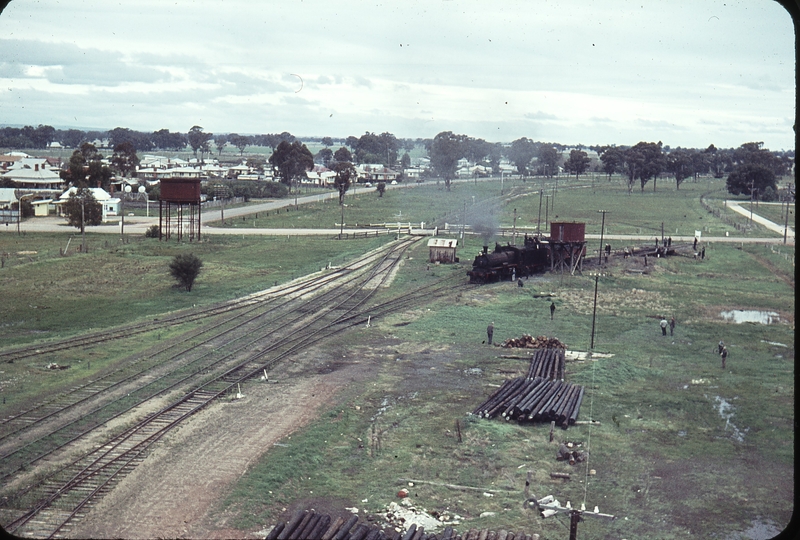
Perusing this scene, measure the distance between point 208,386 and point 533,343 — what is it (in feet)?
39.9

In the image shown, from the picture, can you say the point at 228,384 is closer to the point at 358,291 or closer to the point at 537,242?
the point at 358,291

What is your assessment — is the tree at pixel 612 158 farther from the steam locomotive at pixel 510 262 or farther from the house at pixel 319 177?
the steam locomotive at pixel 510 262

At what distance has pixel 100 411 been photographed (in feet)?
63.5

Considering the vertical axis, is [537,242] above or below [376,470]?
above

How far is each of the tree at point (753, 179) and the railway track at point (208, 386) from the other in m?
79.6

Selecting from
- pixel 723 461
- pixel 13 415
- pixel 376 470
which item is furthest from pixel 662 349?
pixel 13 415

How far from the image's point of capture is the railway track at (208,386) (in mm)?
14078

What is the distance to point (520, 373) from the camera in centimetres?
Result: 2473

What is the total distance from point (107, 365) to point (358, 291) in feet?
54.6

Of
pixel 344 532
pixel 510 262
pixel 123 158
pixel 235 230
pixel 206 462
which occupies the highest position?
pixel 123 158

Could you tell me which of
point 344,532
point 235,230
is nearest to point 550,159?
point 235,230

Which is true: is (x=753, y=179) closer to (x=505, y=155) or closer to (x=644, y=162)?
(x=644, y=162)

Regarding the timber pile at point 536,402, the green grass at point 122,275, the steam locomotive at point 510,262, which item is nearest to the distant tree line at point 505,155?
the green grass at point 122,275

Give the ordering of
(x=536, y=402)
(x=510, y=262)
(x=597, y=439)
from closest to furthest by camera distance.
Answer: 1. (x=597, y=439)
2. (x=536, y=402)
3. (x=510, y=262)
